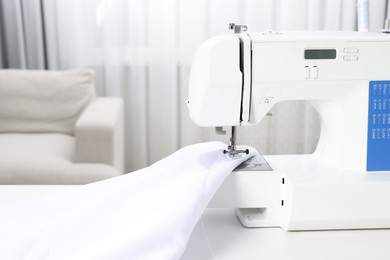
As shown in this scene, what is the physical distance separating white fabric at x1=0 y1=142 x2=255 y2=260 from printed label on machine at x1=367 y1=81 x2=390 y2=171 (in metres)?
0.31

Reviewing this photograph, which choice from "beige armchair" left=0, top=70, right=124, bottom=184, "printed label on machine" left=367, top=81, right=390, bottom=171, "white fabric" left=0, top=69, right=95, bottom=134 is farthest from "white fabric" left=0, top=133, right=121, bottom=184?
"printed label on machine" left=367, top=81, right=390, bottom=171

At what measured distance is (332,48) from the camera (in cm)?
124

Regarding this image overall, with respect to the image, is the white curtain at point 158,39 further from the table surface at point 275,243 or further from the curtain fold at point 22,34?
the table surface at point 275,243

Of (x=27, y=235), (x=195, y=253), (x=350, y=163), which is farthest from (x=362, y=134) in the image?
(x=27, y=235)

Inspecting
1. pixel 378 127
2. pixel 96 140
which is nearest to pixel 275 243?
pixel 378 127

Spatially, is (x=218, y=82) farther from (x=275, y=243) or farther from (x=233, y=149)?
(x=275, y=243)

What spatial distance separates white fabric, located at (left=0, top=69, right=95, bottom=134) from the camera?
119 inches

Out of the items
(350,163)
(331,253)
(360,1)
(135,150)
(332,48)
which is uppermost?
(360,1)

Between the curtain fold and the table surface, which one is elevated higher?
the curtain fold

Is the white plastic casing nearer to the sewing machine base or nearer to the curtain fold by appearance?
the sewing machine base

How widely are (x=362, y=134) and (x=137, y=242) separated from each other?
60cm

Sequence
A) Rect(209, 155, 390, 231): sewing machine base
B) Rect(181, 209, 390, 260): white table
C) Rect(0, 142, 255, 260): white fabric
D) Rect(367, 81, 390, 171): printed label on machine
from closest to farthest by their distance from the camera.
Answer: Rect(0, 142, 255, 260): white fabric < Rect(181, 209, 390, 260): white table < Rect(209, 155, 390, 231): sewing machine base < Rect(367, 81, 390, 171): printed label on machine

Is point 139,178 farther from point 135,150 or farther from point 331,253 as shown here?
point 135,150

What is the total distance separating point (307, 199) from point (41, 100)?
2.17 metres
